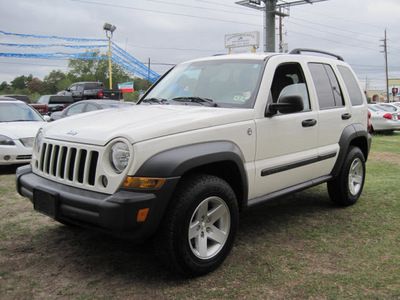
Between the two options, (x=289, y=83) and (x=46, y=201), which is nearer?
(x=46, y=201)

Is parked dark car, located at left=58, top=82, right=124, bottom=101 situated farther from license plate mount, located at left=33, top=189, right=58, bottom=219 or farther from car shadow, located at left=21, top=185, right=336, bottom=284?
license plate mount, located at left=33, top=189, right=58, bottom=219

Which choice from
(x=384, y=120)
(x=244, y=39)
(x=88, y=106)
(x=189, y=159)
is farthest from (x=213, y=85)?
(x=244, y=39)

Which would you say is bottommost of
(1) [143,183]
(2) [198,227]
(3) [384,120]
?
(2) [198,227]

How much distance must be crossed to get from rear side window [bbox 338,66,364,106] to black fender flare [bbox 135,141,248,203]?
8.03 ft

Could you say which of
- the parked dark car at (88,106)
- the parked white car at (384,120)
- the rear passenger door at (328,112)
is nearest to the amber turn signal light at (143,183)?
the rear passenger door at (328,112)

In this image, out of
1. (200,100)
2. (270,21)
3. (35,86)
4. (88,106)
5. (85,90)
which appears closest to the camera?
(200,100)

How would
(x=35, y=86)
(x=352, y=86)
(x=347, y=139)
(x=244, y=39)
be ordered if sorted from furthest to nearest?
(x=35, y=86)
(x=244, y=39)
(x=352, y=86)
(x=347, y=139)

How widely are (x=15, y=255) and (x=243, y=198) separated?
208 centimetres

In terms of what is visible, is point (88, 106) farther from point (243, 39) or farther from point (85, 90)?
point (243, 39)

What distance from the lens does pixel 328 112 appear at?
4422 mm

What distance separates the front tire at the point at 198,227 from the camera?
9.21 ft

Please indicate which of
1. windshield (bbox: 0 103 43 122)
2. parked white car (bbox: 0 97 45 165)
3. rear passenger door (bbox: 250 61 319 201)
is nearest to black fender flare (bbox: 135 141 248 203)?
rear passenger door (bbox: 250 61 319 201)

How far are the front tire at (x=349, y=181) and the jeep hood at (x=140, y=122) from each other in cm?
198

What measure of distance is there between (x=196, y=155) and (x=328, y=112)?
2191 mm
